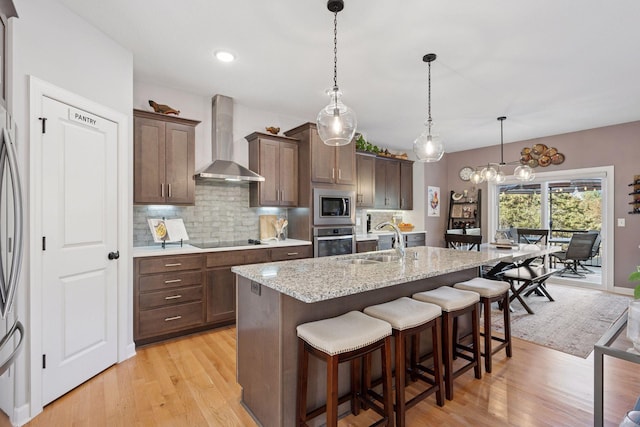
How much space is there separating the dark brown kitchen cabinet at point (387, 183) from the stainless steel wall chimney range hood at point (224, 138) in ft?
8.43

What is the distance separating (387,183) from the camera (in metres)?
5.75

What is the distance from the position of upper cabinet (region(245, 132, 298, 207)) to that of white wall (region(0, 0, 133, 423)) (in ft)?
5.30

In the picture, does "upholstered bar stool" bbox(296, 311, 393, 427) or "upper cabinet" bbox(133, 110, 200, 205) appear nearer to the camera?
"upholstered bar stool" bbox(296, 311, 393, 427)

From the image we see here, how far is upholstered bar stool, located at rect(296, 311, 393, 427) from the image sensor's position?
145cm

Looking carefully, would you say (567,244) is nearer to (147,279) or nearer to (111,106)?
(147,279)

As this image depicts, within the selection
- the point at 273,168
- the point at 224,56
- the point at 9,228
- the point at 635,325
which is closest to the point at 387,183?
the point at 273,168

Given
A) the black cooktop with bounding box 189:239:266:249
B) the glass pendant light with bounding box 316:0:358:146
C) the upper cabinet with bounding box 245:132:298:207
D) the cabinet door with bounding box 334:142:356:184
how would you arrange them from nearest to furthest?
the glass pendant light with bounding box 316:0:358:146, the black cooktop with bounding box 189:239:266:249, the upper cabinet with bounding box 245:132:298:207, the cabinet door with bounding box 334:142:356:184

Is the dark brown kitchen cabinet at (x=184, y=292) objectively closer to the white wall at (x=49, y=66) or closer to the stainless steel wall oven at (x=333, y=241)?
the white wall at (x=49, y=66)

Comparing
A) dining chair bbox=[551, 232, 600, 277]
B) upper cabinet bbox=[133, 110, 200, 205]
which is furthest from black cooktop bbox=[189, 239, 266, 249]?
dining chair bbox=[551, 232, 600, 277]

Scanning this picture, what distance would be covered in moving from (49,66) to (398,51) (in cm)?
265

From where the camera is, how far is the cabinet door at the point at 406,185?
6.02 meters

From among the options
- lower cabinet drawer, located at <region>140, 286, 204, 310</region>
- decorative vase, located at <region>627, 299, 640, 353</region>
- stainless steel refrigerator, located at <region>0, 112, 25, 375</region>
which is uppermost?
stainless steel refrigerator, located at <region>0, 112, 25, 375</region>

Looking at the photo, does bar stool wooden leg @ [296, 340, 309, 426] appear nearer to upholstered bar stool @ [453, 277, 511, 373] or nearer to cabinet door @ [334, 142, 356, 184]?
upholstered bar stool @ [453, 277, 511, 373]

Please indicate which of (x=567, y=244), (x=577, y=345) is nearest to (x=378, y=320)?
(x=577, y=345)
